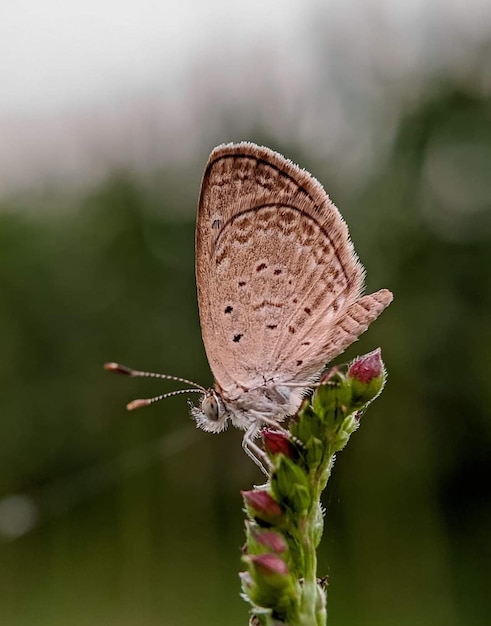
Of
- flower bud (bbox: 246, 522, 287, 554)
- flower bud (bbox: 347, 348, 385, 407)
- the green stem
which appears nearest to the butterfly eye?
the green stem

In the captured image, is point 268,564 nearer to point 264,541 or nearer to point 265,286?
point 264,541

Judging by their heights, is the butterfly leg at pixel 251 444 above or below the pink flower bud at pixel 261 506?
below

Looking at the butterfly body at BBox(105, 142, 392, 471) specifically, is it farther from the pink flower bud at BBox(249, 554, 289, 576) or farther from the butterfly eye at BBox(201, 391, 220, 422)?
the pink flower bud at BBox(249, 554, 289, 576)

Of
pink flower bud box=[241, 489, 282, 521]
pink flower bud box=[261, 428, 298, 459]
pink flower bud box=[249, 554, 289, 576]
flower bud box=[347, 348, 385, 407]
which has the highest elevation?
flower bud box=[347, 348, 385, 407]

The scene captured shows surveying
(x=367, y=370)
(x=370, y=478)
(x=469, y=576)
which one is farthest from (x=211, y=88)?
(x=367, y=370)

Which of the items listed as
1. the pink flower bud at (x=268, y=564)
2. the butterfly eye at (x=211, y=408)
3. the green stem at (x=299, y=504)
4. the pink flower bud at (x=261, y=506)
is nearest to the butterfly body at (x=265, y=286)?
the butterfly eye at (x=211, y=408)

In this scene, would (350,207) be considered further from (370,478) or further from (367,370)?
(367,370)

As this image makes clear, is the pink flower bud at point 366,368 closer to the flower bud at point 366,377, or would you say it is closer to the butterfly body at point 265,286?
the flower bud at point 366,377

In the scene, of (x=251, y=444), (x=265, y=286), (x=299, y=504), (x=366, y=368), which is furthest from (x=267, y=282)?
(x=299, y=504)
